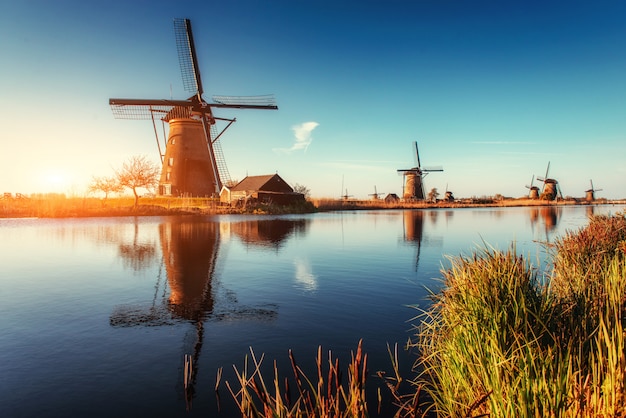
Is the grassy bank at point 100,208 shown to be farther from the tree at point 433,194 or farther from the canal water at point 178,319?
the tree at point 433,194

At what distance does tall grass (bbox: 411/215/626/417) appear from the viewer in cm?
296

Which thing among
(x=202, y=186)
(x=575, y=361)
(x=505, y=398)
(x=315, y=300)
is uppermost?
(x=202, y=186)

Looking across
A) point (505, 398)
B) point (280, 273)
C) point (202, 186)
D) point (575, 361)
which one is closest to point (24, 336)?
point (280, 273)

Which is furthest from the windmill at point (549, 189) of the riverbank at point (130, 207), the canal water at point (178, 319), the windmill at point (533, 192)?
the canal water at point (178, 319)

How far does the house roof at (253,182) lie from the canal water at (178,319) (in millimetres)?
34621

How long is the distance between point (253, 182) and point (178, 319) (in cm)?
4637

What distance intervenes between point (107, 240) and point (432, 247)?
60.6 ft

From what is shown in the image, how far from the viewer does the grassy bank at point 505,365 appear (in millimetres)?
2836

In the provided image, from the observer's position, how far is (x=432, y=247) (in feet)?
61.5

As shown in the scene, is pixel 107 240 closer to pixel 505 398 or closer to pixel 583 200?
pixel 505 398

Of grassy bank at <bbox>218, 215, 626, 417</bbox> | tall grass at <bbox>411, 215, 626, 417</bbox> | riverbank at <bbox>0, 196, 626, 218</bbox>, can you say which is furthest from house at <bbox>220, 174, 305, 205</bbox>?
tall grass at <bbox>411, 215, 626, 417</bbox>

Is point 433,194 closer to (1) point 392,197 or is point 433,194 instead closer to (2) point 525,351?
(1) point 392,197

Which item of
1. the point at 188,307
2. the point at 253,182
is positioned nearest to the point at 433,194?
the point at 253,182

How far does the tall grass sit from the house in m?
46.2
